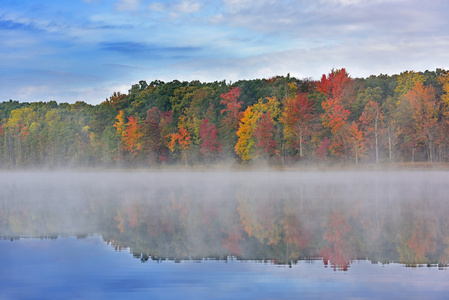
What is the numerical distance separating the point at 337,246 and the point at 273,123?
67.4 m

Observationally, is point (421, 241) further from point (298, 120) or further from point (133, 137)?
point (133, 137)

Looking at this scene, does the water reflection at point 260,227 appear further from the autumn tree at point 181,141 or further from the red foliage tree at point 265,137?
the autumn tree at point 181,141

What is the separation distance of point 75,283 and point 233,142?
7485 cm

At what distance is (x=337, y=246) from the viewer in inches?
497

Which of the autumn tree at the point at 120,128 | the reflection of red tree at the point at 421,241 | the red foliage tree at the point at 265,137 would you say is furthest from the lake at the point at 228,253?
the autumn tree at the point at 120,128

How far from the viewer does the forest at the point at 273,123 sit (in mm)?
72625

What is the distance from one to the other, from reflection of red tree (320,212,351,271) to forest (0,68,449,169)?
2259 inches

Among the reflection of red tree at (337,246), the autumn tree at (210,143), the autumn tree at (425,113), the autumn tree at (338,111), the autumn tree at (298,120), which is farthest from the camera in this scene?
the autumn tree at (210,143)

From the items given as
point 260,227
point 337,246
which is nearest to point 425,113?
point 260,227

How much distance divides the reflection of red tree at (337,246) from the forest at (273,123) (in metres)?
57.4

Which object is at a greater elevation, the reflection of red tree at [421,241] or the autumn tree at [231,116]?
the autumn tree at [231,116]

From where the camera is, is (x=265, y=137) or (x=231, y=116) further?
(x=231, y=116)

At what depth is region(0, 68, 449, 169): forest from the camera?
72.6 m

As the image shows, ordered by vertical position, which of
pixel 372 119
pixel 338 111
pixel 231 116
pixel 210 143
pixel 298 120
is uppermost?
pixel 231 116
